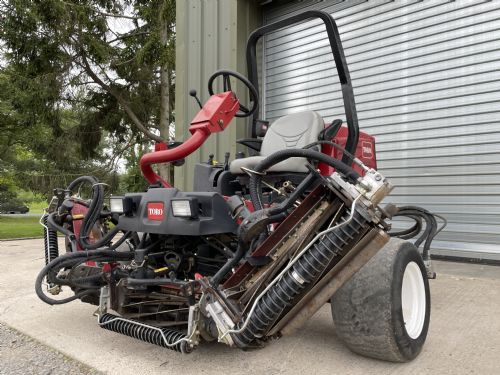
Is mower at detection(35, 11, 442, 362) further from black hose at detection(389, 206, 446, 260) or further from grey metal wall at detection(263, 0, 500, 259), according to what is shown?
grey metal wall at detection(263, 0, 500, 259)

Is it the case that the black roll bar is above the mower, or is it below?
above

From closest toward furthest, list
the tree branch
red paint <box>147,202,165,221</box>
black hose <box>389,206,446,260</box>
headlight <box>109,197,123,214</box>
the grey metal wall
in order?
red paint <box>147,202,165,221</box> → headlight <box>109,197,123,214</box> → black hose <box>389,206,446,260</box> → the grey metal wall → the tree branch

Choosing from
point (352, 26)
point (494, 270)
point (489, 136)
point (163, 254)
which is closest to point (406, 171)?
point (489, 136)

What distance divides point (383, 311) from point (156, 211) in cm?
134

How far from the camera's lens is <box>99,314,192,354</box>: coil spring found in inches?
87.5

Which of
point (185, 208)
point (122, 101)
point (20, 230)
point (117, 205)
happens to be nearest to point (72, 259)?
point (117, 205)

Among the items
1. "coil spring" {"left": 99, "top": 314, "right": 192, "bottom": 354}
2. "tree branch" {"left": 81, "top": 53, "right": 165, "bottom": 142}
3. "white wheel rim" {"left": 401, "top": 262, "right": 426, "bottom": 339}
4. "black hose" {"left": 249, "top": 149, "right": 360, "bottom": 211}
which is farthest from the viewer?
"tree branch" {"left": 81, "top": 53, "right": 165, "bottom": 142}

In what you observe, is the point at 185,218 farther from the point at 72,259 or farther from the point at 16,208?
the point at 16,208

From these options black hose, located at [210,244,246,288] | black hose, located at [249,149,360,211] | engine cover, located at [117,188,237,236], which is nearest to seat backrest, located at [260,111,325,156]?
black hose, located at [249,149,360,211]

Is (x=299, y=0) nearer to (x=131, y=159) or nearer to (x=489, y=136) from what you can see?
(x=489, y=136)

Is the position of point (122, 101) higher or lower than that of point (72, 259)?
higher

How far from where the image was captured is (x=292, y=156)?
7.05 ft

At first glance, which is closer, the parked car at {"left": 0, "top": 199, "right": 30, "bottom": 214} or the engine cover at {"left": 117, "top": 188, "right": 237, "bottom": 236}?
the engine cover at {"left": 117, "top": 188, "right": 237, "bottom": 236}

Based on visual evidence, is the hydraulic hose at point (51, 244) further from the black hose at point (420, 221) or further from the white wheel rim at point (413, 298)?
the black hose at point (420, 221)
